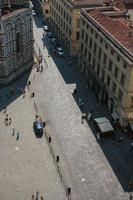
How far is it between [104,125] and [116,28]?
2084 centimetres

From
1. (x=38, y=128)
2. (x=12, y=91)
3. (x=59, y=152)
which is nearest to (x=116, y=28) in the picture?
(x=38, y=128)

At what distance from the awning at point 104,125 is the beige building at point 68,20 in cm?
3610

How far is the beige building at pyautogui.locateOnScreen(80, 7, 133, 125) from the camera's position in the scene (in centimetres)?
6203

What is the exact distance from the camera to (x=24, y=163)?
57344 millimetres

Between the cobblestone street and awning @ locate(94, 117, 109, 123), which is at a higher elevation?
awning @ locate(94, 117, 109, 123)

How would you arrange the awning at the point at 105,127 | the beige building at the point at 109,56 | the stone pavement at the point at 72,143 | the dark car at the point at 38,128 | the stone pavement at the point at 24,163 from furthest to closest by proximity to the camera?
the dark car at the point at 38,128
the awning at the point at 105,127
the beige building at the point at 109,56
the stone pavement at the point at 72,143
the stone pavement at the point at 24,163

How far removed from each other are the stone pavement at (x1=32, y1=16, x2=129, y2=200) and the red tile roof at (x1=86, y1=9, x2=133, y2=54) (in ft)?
56.4

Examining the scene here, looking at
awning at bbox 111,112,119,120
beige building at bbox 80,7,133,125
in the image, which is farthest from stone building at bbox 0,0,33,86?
awning at bbox 111,112,119,120

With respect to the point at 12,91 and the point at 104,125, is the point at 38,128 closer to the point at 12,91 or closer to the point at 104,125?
the point at 104,125

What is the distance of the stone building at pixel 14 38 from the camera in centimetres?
7657

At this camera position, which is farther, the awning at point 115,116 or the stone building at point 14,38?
the stone building at point 14,38

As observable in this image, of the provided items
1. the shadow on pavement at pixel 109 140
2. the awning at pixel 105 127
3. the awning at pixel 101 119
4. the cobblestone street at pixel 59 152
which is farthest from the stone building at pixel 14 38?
the awning at pixel 105 127

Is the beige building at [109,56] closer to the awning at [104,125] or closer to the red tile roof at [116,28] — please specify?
the red tile roof at [116,28]

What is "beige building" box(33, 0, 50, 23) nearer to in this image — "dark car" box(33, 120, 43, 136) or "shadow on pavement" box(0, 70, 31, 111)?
"shadow on pavement" box(0, 70, 31, 111)
